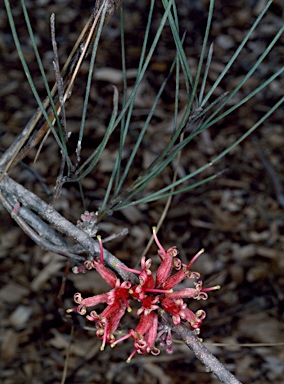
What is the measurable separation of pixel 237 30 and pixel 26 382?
1.29 meters

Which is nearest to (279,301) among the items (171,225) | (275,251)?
(275,251)

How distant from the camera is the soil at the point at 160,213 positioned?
128 centimetres

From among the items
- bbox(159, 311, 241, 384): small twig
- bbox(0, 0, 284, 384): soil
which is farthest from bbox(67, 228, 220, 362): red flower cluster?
bbox(0, 0, 284, 384): soil

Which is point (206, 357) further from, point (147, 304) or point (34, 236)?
point (34, 236)

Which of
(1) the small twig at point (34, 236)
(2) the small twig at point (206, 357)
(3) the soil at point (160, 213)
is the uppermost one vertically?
(1) the small twig at point (34, 236)

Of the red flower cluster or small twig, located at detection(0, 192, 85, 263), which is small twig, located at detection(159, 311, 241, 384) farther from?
small twig, located at detection(0, 192, 85, 263)

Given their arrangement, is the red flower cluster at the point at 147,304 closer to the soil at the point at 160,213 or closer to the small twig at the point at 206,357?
the small twig at the point at 206,357

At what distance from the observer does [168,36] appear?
1.70 metres

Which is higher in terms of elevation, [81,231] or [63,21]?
[81,231]

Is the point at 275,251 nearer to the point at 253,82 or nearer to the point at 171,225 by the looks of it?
the point at 171,225

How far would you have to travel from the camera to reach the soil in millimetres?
1277

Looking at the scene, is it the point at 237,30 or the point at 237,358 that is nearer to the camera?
the point at 237,358

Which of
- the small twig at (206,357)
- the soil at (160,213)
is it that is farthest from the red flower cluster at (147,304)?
the soil at (160,213)

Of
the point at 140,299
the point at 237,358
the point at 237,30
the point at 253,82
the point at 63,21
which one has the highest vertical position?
the point at 140,299
